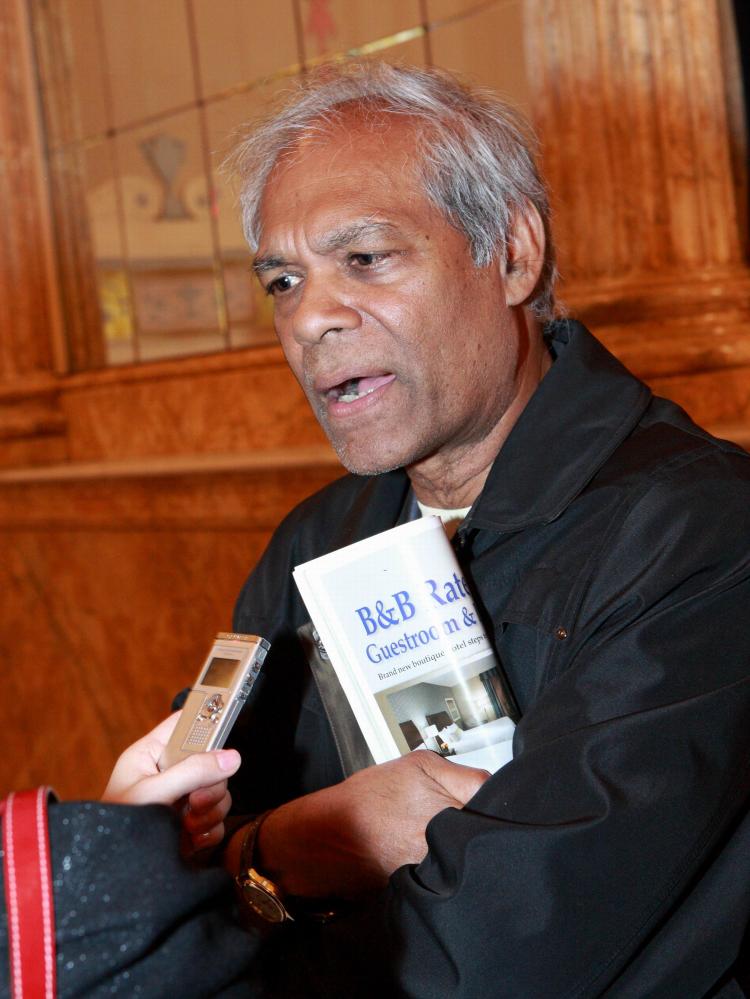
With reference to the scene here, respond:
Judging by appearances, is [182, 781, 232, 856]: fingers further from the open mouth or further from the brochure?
the open mouth

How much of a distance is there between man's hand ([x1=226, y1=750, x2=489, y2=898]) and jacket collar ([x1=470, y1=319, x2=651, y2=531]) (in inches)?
14.0

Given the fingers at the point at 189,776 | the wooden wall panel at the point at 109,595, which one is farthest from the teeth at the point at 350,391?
the wooden wall panel at the point at 109,595

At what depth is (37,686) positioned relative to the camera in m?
4.90

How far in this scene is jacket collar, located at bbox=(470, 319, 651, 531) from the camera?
1.57 meters

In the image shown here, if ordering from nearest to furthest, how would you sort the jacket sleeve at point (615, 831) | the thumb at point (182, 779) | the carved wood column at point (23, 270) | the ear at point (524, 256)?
the thumb at point (182, 779) → the jacket sleeve at point (615, 831) → the ear at point (524, 256) → the carved wood column at point (23, 270)

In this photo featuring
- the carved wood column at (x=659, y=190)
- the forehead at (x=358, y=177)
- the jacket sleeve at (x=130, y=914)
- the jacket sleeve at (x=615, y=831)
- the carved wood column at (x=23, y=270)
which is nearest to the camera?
the jacket sleeve at (x=130, y=914)

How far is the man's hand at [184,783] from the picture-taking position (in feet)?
3.23

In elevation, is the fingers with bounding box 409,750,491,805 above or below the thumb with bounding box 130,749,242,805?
below

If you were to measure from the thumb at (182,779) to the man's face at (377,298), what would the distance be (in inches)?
31.2

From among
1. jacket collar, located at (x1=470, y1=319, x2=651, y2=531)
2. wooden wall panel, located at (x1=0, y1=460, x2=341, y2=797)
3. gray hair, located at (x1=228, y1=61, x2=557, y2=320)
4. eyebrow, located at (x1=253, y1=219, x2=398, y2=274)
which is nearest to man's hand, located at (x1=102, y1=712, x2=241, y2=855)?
jacket collar, located at (x1=470, y1=319, x2=651, y2=531)

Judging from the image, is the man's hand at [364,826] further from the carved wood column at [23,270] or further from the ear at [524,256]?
the carved wood column at [23,270]

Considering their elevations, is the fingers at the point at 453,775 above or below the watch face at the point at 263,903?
above

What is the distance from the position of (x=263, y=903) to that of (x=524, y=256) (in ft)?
3.21

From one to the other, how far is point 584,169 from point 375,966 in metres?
2.37
